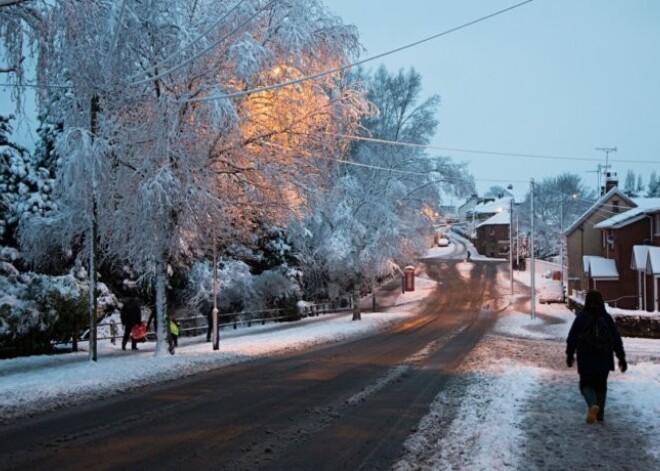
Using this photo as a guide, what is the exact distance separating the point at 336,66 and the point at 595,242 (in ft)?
142

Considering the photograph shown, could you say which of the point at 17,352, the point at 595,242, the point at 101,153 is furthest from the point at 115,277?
the point at 595,242

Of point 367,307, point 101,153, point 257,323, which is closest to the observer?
point 101,153

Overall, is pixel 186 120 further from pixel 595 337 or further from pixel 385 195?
pixel 385 195

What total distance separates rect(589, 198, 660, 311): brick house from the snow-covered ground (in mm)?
19208

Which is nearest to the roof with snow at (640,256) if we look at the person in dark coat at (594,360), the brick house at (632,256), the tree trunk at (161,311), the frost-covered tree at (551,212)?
the brick house at (632,256)

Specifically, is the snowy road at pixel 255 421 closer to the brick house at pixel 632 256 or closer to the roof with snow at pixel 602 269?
the brick house at pixel 632 256

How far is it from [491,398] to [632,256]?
37004 mm

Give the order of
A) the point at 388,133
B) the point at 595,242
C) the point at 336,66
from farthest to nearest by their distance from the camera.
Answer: the point at 595,242
the point at 388,133
the point at 336,66

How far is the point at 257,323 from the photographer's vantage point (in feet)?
109

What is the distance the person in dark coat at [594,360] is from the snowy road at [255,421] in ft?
7.50

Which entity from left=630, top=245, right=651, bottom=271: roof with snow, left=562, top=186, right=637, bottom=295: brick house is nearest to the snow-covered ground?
left=630, top=245, right=651, bottom=271: roof with snow

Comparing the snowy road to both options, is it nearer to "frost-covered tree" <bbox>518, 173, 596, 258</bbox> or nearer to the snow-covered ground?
the snow-covered ground

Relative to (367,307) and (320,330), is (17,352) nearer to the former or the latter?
(320,330)

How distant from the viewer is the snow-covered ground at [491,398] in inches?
295
